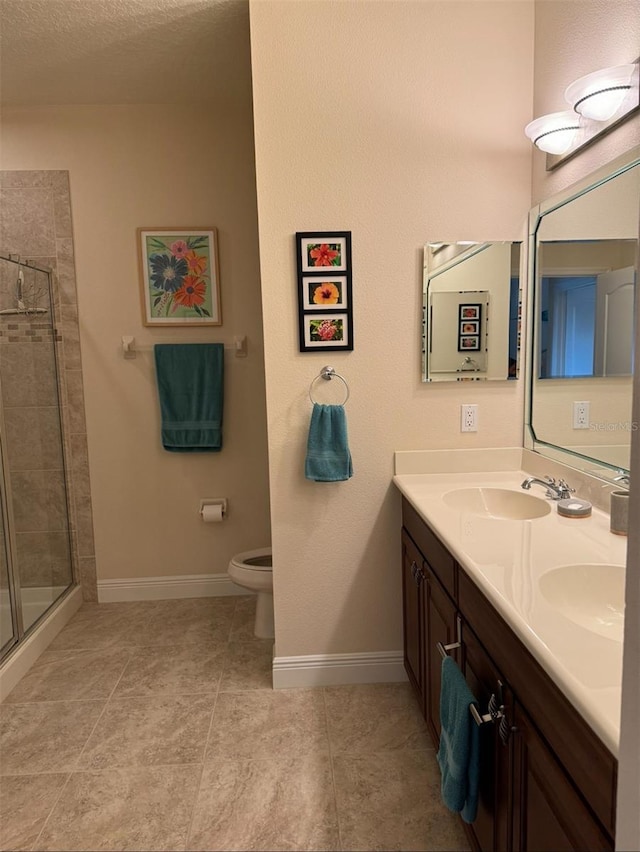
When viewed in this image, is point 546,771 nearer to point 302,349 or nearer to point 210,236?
point 302,349

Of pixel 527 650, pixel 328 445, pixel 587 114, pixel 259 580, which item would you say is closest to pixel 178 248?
pixel 328 445


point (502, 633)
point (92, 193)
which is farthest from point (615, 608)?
point (92, 193)

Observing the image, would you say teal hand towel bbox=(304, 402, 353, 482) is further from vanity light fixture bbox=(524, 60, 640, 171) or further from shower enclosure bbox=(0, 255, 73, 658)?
shower enclosure bbox=(0, 255, 73, 658)

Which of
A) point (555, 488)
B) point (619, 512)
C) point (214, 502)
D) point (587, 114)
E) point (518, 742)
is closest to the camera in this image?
A: point (518, 742)

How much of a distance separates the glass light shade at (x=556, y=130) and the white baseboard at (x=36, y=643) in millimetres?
2902

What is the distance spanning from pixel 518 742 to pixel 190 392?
233cm

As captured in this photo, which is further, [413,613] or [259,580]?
[259,580]

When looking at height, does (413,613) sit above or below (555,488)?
below

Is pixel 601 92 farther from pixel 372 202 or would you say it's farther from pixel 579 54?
pixel 372 202

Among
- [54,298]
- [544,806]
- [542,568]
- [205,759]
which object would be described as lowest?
[205,759]

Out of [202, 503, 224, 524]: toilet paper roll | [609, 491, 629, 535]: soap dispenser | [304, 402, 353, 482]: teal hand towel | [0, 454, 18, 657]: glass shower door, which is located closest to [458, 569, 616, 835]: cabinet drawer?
[609, 491, 629, 535]: soap dispenser

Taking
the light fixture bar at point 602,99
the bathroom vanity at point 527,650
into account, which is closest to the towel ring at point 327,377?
the bathroom vanity at point 527,650

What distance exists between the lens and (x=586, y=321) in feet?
5.53

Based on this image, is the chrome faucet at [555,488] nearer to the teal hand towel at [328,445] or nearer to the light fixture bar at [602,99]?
the teal hand towel at [328,445]
